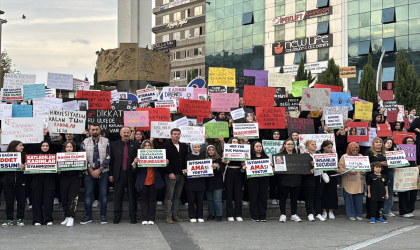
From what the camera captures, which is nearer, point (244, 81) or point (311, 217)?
point (311, 217)

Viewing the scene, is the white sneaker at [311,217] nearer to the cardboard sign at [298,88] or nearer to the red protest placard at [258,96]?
the red protest placard at [258,96]

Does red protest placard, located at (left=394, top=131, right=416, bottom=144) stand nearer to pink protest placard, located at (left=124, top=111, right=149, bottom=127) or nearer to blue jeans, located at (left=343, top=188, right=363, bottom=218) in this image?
blue jeans, located at (left=343, top=188, right=363, bottom=218)

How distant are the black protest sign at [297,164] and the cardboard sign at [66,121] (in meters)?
4.45

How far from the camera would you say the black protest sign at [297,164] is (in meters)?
11.2

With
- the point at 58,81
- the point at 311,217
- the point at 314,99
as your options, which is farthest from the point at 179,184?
Result: the point at 58,81

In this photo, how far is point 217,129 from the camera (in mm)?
11922

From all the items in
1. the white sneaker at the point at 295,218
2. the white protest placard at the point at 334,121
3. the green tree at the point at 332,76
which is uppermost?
the green tree at the point at 332,76

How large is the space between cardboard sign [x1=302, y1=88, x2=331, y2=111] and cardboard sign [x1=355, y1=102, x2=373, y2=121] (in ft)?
2.62

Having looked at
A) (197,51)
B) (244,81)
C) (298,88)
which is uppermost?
(197,51)

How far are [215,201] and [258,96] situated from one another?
13.3ft

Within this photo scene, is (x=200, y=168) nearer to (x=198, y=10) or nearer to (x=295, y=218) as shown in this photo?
(x=295, y=218)

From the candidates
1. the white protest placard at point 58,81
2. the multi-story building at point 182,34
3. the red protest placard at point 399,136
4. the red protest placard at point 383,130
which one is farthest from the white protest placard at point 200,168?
the multi-story building at point 182,34

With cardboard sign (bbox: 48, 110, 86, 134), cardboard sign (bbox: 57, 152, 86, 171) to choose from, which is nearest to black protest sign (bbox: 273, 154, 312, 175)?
cardboard sign (bbox: 57, 152, 86, 171)

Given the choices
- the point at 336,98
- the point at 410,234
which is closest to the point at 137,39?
the point at 336,98
